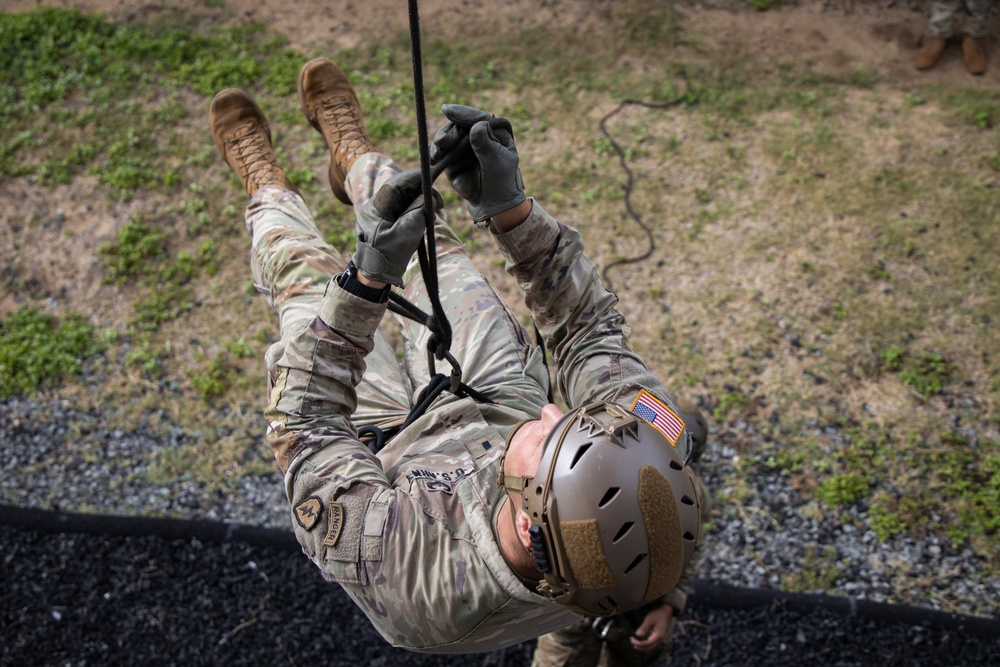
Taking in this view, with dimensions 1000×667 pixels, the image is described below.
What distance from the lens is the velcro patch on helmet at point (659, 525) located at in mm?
1787

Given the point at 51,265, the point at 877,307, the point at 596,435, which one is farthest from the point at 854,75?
the point at 51,265

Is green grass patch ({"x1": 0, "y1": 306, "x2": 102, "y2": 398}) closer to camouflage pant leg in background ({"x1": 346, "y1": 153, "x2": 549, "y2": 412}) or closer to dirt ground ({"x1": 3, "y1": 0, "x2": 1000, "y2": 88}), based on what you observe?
camouflage pant leg in background ({"x1": 346, "y1": 153, "x2": 549, "y2": 412})

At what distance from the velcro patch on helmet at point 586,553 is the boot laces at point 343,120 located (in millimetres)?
2426

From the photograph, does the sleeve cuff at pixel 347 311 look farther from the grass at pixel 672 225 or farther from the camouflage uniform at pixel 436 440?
the grass at pixel 672 225

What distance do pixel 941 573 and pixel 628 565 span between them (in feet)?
8.31

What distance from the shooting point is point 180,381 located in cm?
441

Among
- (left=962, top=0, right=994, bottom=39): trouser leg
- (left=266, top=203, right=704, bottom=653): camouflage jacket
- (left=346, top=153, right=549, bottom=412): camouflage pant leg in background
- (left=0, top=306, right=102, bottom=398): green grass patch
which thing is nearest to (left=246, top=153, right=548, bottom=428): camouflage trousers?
(left=346, top=153, right=549, bottom=412): camouflage pant leg in background

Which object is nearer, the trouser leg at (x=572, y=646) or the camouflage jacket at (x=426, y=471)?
the camouflage jacket at (x=426, y=471)

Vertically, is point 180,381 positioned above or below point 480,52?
below

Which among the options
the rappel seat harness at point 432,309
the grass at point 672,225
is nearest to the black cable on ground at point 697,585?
the grass at point 672,225

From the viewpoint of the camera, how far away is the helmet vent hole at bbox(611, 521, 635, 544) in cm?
178

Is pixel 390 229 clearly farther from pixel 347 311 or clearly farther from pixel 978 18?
pixel 978 18

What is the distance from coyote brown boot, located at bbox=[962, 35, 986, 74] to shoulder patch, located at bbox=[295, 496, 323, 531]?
5920 mm

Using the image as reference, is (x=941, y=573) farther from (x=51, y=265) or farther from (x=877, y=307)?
(x=51, y=265)
